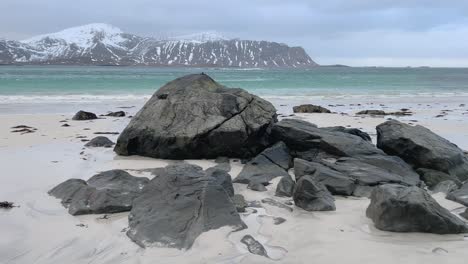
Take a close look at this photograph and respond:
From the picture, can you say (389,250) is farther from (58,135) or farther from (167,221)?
(58,135)

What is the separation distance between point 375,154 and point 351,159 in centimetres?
57

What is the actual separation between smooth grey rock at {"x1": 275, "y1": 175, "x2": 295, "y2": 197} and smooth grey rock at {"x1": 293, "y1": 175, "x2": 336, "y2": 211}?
417 mm

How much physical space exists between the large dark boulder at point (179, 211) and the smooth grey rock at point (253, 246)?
27cm

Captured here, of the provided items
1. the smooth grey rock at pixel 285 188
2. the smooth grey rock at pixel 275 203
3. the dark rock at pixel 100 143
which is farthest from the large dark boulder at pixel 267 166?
the dark rock at pixel 100 143

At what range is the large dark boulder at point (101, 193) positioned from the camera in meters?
5.75

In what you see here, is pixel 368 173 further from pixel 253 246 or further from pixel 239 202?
pixel 253 246

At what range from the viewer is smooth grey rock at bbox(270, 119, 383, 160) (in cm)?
848

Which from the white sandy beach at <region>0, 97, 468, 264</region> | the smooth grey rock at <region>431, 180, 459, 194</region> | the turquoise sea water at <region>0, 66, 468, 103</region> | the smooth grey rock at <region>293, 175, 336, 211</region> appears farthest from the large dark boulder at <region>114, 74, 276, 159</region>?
the turquoise sea water at <region>0, 66, 468, 103</region>

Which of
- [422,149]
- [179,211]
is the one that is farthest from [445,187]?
[179,211]

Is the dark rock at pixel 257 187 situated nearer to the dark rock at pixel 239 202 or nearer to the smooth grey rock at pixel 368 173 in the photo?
the dark rock at pixel 239 202

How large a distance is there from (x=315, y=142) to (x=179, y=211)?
4.14 m

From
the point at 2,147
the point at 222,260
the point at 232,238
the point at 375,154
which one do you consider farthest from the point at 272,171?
the point at 2,147

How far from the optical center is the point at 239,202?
5.99 m

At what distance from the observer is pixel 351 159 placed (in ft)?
26.1
